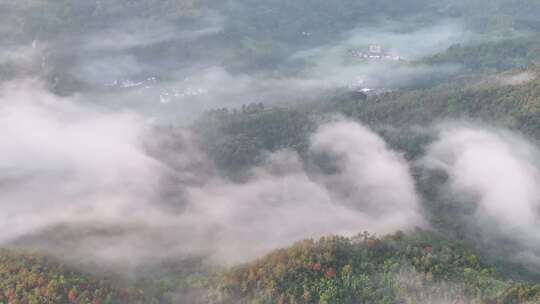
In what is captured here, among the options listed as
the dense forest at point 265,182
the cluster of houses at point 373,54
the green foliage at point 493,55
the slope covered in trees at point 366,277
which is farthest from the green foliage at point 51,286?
the cluster of houses at point 373,54

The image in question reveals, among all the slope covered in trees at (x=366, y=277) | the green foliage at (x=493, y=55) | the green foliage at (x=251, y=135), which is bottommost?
the slope covered in trees at (x=366, y=277)

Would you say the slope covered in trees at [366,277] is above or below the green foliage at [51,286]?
above

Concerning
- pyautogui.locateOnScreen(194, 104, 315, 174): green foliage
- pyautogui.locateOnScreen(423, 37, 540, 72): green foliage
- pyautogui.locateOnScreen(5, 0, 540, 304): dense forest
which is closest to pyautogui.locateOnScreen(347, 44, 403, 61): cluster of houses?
pyautogui.locateOnScreen(5, 0, 540, 304): dense forest

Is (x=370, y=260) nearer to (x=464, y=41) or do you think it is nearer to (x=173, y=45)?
(x=173, y=45)

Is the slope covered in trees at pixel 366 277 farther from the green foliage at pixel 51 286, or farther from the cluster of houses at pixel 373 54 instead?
the cluster of houses at pixel 373 54

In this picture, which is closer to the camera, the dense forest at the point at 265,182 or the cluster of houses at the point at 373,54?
the dense forest at the point at 265,182

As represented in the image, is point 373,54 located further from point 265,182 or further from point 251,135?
point 265,182

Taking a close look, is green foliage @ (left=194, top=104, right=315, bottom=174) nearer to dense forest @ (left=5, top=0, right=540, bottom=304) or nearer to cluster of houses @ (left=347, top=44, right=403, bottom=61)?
dense forest @ (left=5, top=0, right=540, bottom=304)

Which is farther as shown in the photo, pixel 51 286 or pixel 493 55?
pixel 493 55

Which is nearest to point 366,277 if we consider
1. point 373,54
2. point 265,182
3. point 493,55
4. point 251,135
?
point 265,182

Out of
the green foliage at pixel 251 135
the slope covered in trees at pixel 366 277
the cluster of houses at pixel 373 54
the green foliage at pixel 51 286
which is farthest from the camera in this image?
the cluster of houses at pixel 373 54
